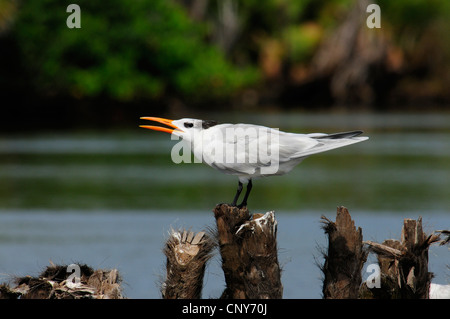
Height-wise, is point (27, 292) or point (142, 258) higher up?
point (142, 258)

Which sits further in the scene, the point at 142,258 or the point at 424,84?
the point at 424,84

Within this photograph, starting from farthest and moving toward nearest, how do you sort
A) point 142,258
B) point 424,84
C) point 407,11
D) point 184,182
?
point 407,11, point 424,84, point 184,182, point 142,258

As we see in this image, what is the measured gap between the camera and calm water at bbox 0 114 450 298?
1354 centimetres

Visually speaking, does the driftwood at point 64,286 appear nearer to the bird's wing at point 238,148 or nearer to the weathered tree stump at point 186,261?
the weathered tree stump at point 186,261

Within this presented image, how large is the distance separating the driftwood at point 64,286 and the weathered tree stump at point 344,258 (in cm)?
180

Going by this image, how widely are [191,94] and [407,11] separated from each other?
28266 millimetres

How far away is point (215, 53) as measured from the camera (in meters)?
55.4

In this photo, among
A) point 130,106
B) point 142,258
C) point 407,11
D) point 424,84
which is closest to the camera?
point 142,258

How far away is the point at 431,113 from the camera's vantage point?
2213 inches

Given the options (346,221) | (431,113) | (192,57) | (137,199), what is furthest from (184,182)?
(431,113)

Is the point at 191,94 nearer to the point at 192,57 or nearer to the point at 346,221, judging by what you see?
the point at 192,57

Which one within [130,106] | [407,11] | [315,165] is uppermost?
[407,11]

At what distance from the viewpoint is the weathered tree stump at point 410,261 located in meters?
7.69

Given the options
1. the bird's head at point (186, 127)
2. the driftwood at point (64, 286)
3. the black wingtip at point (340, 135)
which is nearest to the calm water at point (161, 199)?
the driftwood at point (64, 286)
